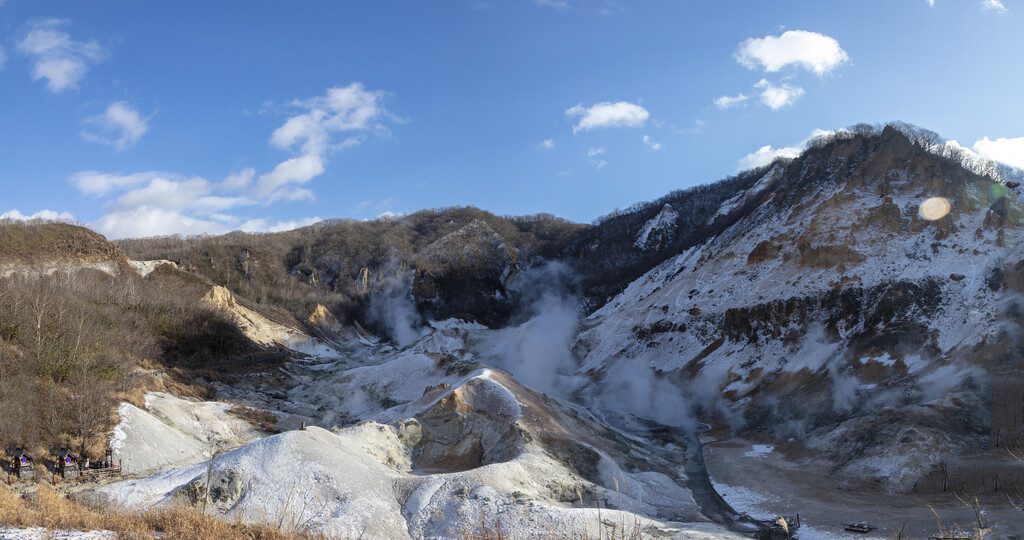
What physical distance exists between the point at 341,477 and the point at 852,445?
2069 cm

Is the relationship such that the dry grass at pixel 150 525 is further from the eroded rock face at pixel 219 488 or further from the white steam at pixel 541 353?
the white steam at pixel 541 353

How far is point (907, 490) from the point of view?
2158cm

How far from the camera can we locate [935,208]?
42.8m

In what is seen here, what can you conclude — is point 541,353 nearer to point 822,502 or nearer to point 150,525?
point 822,502

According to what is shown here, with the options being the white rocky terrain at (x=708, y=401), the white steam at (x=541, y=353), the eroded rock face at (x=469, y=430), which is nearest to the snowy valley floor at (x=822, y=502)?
the white rocky terrain at (x=708, y=401)

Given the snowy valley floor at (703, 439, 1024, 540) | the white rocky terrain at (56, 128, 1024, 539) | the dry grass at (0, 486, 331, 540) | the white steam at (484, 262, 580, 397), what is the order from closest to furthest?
the dry grass at (0, 486, 331, 540), the snowy valley floor at (703, 439, 1024, 540), the white rocky terrain at (56, 128, 1024, 539), the white steam at (484, 262, 580, 397)

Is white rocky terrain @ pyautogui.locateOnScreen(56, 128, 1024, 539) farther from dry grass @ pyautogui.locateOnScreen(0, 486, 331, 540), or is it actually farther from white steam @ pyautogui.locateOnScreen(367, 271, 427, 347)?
white steam @ pyautogui.locateOnScreen(367, 271, 427, 347)

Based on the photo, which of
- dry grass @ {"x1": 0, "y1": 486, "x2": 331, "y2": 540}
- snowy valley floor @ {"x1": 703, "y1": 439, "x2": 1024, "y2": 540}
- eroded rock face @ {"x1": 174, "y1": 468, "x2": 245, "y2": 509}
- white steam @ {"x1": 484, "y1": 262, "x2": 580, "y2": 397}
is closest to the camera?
dry grass @ {"x1": 0, "y1": 486, "x2": 331, "y2": 540}

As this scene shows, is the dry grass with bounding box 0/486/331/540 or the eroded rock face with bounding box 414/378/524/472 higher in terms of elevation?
the dry grass with bounding box 0/486/331/540

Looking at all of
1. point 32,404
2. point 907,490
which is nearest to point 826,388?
point 907,490

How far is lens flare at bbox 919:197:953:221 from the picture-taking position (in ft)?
138

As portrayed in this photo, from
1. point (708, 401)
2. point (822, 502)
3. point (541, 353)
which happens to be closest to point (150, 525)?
point (822, 502)

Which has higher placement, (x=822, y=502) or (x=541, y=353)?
(x=541, y=353)

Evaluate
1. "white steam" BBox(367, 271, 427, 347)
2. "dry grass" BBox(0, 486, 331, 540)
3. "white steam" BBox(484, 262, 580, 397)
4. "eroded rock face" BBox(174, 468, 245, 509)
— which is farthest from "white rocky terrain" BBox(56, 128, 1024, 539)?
"white steam" BBox(367, 271, 427, 347)
